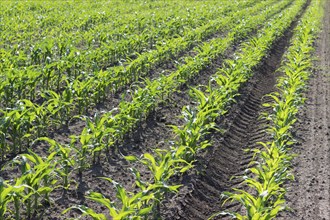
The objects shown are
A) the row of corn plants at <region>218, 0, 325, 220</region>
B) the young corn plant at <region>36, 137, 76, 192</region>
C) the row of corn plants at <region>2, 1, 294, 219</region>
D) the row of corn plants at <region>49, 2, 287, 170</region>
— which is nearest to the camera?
the row of corn plants at <region>2, 1, 294, 219</region>

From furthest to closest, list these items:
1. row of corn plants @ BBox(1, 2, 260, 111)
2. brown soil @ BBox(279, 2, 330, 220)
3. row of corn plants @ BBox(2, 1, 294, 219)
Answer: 1. row of corn plants @ BBox(1, 2, 260, 111)
2. brown soil @ BBox(279, 2, 330, 220)
3. row of corn plants @ BBox(2, 1, 294, 219)

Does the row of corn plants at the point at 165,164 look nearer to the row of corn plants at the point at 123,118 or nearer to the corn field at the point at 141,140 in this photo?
the corn field at the point at 141,140

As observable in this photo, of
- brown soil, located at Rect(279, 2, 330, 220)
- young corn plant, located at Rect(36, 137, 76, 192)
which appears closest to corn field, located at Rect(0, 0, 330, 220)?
young corn plant, located at Rect(36, 137, 76, 192)

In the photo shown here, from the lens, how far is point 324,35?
1795 centimetres

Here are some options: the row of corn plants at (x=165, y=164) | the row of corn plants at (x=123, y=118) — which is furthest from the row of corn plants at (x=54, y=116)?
the row of corn plants at (x=165, y=164)

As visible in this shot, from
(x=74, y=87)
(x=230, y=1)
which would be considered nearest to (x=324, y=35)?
(x=230, y=1)

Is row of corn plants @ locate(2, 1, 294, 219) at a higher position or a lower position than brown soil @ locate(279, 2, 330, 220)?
higher

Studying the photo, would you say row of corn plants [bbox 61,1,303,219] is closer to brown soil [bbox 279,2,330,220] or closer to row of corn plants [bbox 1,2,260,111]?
brown soil [bbox 279,2,330,220]

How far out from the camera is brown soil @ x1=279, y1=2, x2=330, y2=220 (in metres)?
5.09

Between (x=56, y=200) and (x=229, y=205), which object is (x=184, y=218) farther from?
(x=56, y=200)

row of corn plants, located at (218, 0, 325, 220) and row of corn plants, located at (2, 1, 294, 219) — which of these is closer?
row of corn plants, located at (2, 1, 294, 219)

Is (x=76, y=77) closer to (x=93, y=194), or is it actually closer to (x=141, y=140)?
(x=141, y=140)

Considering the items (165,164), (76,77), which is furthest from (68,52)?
(165,164)

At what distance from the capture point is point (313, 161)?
6258 millimetres
